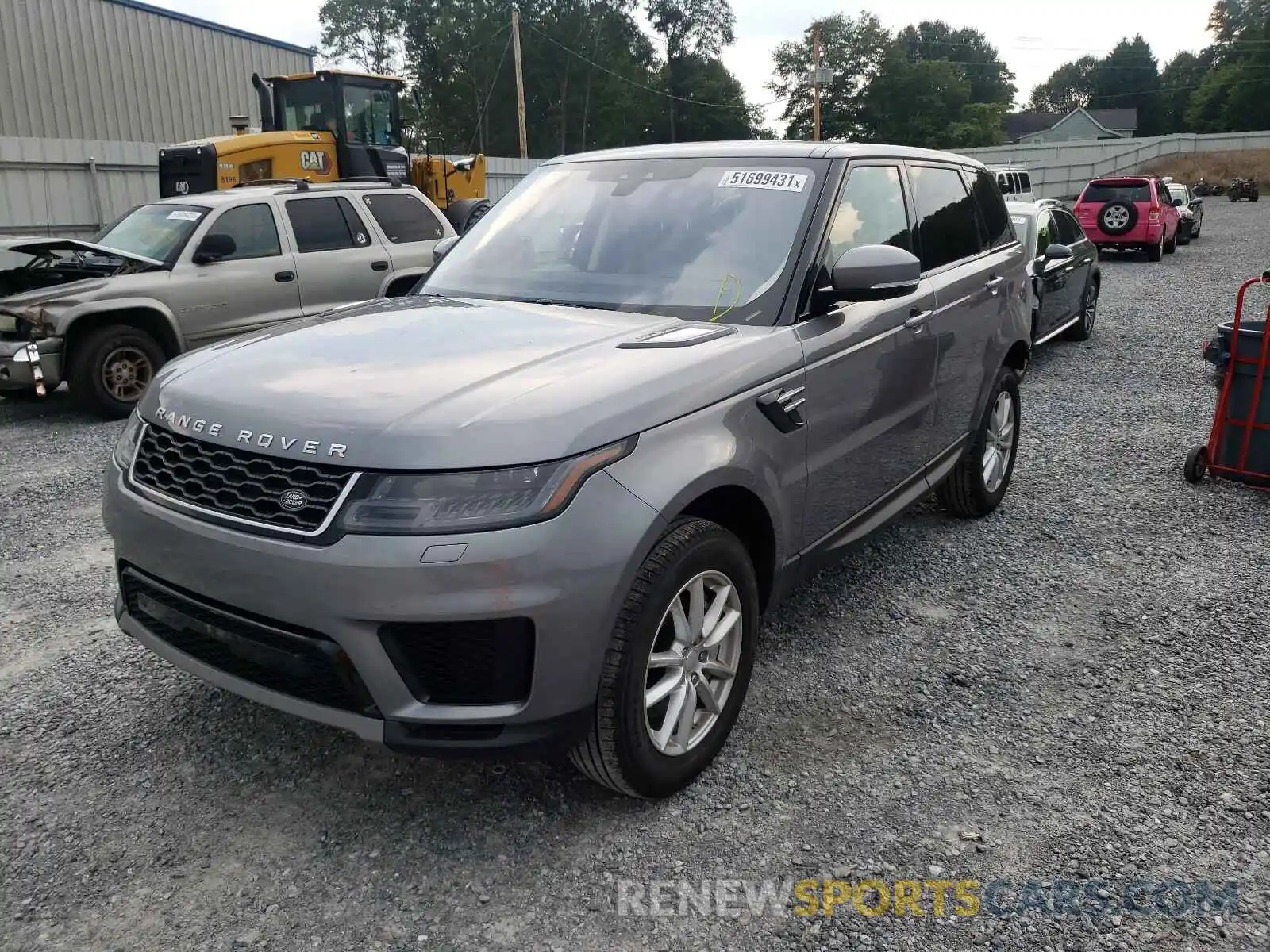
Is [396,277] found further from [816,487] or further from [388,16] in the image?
[388,16]

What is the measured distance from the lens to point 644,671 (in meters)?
2.60

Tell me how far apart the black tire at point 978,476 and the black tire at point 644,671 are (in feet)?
8.24

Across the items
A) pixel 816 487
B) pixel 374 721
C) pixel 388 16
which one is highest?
pixel 388 16

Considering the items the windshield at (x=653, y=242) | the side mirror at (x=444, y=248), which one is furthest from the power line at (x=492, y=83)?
the windshield at (x=653, y=242)

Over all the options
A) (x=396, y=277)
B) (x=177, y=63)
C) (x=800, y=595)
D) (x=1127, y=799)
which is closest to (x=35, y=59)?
(x=177, y=63)

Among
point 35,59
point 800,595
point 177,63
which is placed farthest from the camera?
point 177,63

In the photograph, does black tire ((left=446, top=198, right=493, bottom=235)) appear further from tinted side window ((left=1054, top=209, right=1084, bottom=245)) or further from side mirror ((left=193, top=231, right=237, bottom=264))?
tinted side window ((left=1054, top=209, right=1084, bottom=245))

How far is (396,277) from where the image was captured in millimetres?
9359

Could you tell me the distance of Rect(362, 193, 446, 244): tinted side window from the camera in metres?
9.67

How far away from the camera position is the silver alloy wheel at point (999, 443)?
5.22 m

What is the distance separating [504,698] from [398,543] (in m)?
0.46

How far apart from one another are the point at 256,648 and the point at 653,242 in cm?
196

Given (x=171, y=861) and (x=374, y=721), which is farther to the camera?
(x=171, y=861)

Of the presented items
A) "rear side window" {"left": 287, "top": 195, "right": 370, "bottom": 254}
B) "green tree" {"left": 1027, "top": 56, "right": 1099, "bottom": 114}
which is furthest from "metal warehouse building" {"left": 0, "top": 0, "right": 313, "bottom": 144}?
"green tree" {"left": 1027, "top": 56, "right": 1099, "bottom": 114}
